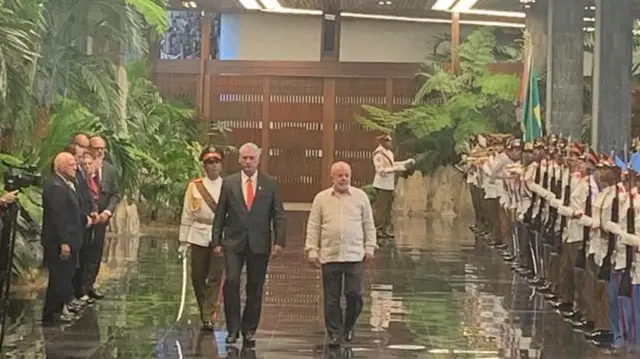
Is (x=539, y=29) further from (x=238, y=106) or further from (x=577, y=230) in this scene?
(x=577, y=230)

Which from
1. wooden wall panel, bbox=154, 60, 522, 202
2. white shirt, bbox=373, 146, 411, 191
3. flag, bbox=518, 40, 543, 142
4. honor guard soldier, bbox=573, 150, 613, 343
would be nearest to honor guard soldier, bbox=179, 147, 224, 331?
honor guard soldier, bbox=573, 150, 613, 343

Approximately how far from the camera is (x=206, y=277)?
11406mm

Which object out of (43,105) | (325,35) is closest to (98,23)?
(43,105)

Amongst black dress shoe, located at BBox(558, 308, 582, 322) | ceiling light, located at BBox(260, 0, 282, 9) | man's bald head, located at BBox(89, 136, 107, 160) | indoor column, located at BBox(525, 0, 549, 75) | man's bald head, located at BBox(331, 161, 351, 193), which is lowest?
black dress shoe, located at BBox(558, 308, 582, 322)

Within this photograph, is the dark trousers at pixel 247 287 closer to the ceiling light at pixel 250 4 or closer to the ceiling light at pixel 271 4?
the ceiling light at pixel 271 4

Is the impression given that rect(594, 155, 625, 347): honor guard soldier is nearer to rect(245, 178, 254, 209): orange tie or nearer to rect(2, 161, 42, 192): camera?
rect(245, 178, 254, 209): orange tie

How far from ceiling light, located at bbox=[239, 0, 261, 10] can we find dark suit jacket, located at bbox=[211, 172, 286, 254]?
1857cm

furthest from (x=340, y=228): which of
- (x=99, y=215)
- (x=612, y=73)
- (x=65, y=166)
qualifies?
(x=612, y=73)

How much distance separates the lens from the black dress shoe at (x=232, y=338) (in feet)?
34.6

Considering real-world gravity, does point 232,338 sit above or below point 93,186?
below

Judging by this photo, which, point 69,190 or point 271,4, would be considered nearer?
point 69,190

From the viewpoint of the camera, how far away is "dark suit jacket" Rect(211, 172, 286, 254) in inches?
414

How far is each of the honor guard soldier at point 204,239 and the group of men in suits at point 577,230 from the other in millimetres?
3138

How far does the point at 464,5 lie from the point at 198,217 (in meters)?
17.9
